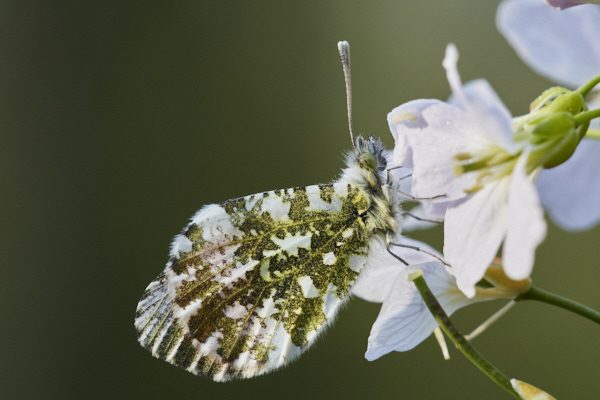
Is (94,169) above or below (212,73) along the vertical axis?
below

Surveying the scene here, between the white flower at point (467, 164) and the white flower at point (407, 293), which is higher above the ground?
the white flower at point (467, 164)

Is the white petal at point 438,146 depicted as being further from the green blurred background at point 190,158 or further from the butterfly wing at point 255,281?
the green blurred background at point 190,158

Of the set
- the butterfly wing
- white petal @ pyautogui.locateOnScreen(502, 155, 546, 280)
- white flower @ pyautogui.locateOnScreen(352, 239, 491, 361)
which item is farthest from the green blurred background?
white petal @ pyautogui.locateOnScreen(502, 155, 546, 280)

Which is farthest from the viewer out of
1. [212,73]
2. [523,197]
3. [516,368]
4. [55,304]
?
[212,73]

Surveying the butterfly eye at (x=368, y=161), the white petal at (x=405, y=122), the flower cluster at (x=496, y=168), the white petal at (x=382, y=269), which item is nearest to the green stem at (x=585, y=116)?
the flower cluster at (x=496, y=168)

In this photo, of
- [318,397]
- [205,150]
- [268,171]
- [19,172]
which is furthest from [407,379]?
[19,172]

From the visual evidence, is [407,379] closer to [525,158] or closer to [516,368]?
[516,368]

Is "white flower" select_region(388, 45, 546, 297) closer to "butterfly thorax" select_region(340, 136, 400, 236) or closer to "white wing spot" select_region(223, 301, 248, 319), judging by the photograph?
"butterfly thorax" select_region(340, 136, 400, 236)
